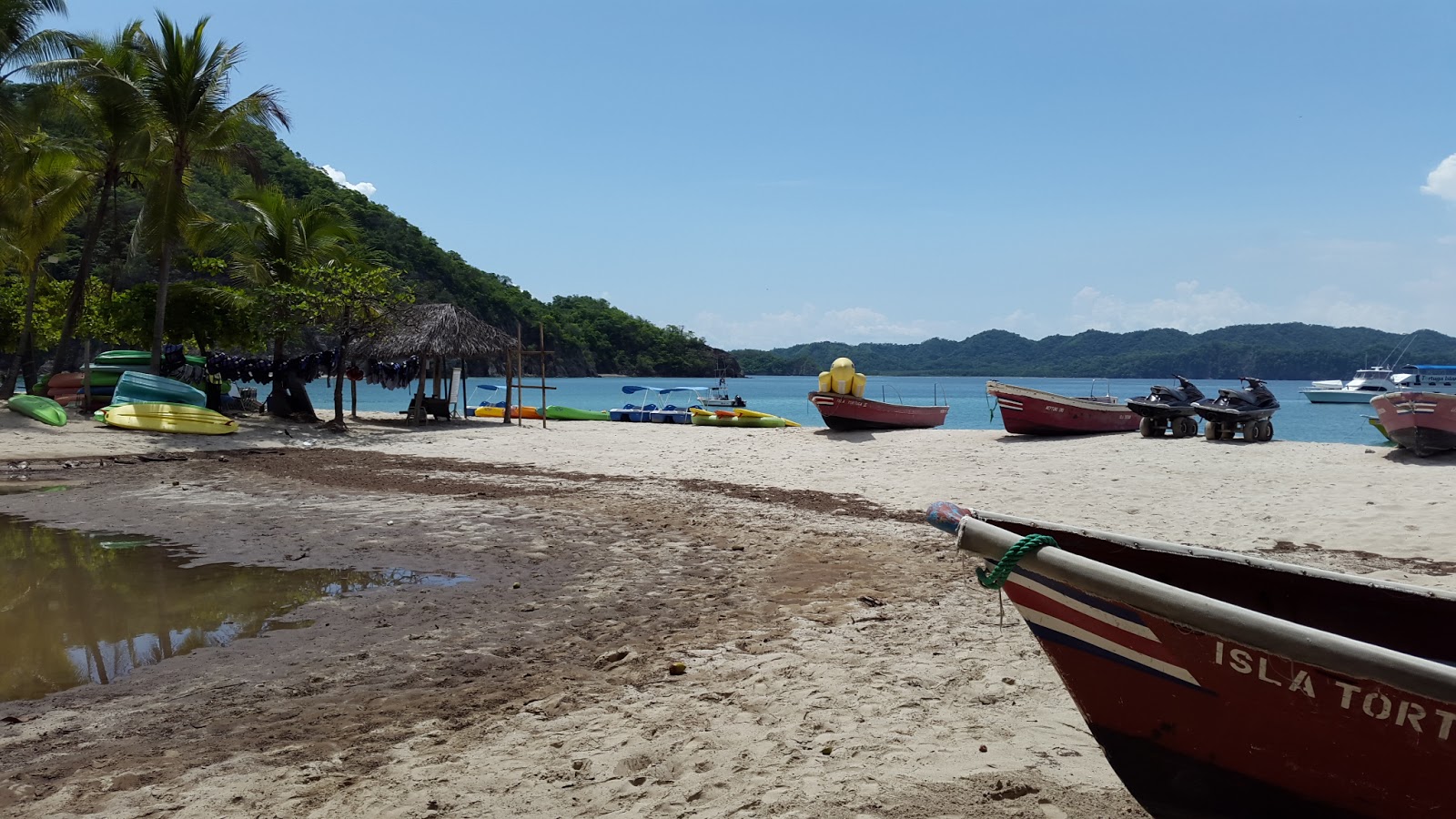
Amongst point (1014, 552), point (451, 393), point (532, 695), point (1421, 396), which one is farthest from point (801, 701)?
point (451, 393)

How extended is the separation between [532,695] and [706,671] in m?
0.95

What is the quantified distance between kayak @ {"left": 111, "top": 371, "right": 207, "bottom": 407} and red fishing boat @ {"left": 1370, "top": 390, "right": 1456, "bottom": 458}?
23.0 m

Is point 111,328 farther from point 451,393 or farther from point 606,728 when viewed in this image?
point 606,728

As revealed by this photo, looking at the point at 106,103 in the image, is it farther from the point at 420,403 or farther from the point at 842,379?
the point at 842,379

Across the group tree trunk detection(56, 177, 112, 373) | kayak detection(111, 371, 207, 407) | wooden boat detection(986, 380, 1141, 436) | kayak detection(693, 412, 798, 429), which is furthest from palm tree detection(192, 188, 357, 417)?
wooden boat detection(986, 380, 1141, 436)

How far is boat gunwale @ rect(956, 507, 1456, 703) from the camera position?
2.44 metres

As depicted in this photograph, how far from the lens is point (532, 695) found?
15.4ft

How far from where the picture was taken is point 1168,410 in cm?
1848

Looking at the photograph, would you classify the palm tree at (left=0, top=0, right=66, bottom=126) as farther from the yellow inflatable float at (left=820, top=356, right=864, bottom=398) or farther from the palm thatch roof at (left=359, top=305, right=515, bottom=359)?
the yellow inflatable float at (left=820, top=356, right=864, bottom=398)

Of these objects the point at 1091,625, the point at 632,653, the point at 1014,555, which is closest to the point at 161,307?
the point at 632,653

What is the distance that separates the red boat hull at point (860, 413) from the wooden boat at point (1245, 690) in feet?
62.3

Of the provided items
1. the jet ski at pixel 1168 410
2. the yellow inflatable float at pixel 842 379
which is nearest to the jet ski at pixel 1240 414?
the jet ski at pixel 1168 410

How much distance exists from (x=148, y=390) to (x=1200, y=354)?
434ft

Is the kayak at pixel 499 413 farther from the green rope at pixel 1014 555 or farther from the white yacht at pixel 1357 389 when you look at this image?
the white yacht at pixel 1357 389
